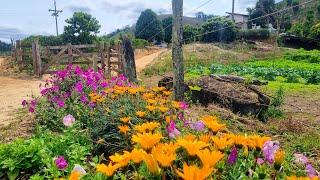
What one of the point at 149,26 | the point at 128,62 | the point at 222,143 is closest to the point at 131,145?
the point at 222,143

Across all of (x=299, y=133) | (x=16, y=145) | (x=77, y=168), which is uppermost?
(x=77, y=168)

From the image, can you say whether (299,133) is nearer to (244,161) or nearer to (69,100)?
(69,100)

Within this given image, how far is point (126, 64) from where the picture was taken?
10836mm

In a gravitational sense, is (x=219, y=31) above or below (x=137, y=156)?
above

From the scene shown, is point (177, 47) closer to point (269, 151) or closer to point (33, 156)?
point (33, 156)

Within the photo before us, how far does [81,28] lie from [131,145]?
33.7m

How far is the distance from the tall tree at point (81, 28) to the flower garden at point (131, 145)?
2931 cm

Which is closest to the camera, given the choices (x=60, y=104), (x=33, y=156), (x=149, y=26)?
(x=33, y=156)

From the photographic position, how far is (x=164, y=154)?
1.78 m

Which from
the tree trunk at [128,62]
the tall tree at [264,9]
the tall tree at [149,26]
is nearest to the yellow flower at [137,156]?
the tree trunk at [128,62]

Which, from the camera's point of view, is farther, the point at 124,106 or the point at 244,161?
the point at 124,106

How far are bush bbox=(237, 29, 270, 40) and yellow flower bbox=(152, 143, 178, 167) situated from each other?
42226 millimetres

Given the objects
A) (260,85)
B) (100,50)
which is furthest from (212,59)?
(260,85)

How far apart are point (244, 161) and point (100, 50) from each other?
15.2 m
